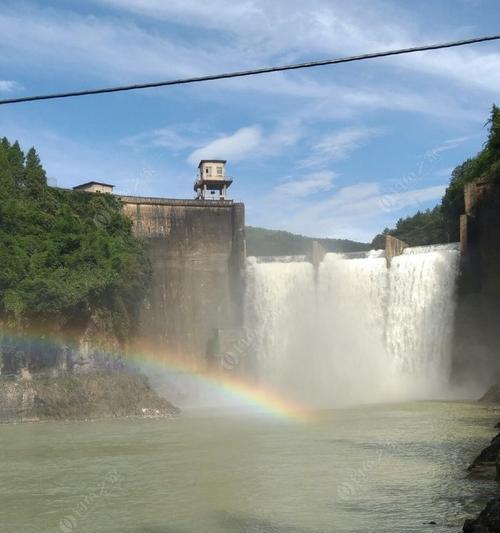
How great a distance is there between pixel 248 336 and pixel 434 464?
27.8 metres

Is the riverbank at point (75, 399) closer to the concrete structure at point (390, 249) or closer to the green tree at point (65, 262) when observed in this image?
the green tree at point (65, 262)

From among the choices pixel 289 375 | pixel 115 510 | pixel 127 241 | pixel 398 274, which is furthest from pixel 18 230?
pixel 115 510

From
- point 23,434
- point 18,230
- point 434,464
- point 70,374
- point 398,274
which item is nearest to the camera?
point 434,464

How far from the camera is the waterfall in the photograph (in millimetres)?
39062

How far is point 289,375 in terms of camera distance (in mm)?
43031

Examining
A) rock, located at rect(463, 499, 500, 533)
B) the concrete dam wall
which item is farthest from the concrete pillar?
rock, located at rect(463, 499, 500, 533)

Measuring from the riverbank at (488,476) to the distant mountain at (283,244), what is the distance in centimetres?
3451

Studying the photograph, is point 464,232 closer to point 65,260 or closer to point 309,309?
point 309,309

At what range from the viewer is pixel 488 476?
1462cm

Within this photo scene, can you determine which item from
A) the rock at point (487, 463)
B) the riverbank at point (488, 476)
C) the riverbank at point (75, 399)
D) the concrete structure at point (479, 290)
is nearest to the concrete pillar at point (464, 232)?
the concrete structure at point (479, 290)

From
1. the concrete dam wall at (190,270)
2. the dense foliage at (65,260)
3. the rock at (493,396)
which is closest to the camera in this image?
the rock at (493,396)

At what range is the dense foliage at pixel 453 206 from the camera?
4554cm

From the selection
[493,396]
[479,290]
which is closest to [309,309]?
[479,290]

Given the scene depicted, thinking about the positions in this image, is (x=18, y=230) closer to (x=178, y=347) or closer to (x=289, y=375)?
(x=178, y=347)
